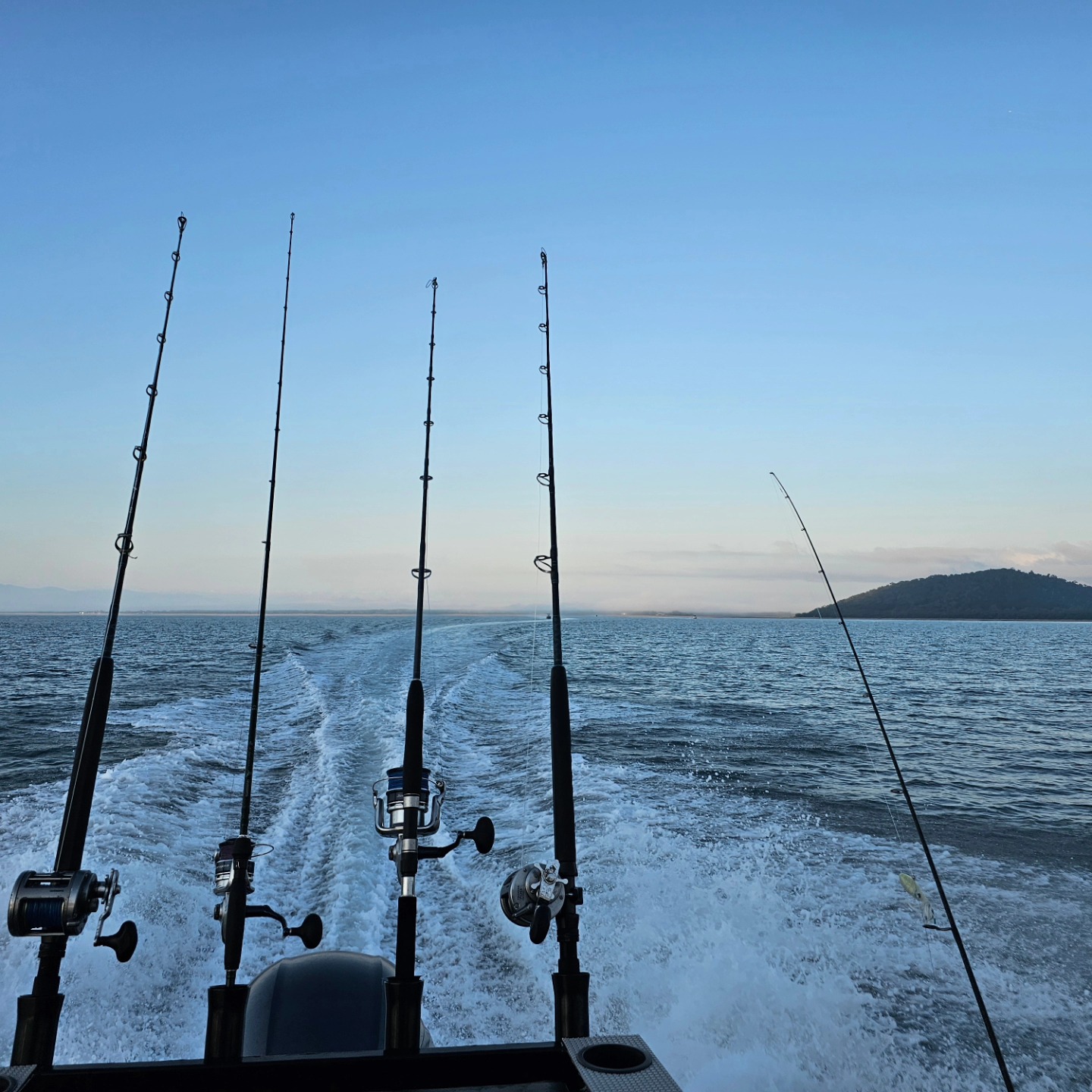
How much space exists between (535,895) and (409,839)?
0.46 meters

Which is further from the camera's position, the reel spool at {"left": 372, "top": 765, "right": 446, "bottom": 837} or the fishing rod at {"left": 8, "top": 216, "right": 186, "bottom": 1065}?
the reel spool at {"left": 372, "top": 765, "right": 446, "bottom": 837}

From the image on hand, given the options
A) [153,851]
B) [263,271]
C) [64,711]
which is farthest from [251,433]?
[64,711]

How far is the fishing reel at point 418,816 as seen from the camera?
2.54 m

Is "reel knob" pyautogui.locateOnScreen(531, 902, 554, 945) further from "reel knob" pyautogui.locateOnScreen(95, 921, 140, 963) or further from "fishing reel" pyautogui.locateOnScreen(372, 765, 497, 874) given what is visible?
"reel knob" pyautogui.locateOnScreen(95, 921, 140, 963)

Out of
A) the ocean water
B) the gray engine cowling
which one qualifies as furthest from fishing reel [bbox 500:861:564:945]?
the ocean water

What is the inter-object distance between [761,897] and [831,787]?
3478mm

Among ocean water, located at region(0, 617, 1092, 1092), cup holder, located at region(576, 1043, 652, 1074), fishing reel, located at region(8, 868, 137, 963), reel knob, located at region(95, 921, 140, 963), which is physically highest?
fishing reel, located at region(8, 868, 137, 963)

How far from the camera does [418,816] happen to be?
2598 millimetres

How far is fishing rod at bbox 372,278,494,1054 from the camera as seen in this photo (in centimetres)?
224

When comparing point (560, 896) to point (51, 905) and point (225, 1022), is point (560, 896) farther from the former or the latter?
point (51, 905)

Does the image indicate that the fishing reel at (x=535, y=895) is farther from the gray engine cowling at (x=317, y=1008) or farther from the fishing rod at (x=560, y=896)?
the gray engine cowling at (x=317, y=1008)

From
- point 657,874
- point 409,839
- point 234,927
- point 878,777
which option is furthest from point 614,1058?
point 878,777

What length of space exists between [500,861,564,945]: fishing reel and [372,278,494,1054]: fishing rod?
15 centimetres

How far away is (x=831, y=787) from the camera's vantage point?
8.16 m
